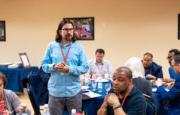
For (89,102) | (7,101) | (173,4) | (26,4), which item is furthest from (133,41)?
(7,101)

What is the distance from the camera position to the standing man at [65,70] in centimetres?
291

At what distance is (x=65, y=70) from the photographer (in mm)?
2848

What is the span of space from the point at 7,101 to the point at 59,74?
529mm

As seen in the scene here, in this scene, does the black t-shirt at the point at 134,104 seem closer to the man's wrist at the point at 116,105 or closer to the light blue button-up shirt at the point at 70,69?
the man's wrist at the point at 116,105

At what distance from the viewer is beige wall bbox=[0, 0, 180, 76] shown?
7.03 metres

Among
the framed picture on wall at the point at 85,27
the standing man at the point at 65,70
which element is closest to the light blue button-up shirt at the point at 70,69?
the standing man at the point at 65,70

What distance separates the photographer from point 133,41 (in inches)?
285

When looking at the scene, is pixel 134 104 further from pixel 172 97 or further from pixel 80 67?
pixel 172 97

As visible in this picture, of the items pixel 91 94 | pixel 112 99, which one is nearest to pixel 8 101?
pixel 112 99

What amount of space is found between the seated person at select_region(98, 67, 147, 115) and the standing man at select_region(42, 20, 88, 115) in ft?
2.15

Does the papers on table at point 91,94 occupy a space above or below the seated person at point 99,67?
below

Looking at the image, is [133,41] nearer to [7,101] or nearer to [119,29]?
[119,29]

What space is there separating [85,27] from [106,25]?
0.51 m

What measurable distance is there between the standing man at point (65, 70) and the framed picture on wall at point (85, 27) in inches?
176
